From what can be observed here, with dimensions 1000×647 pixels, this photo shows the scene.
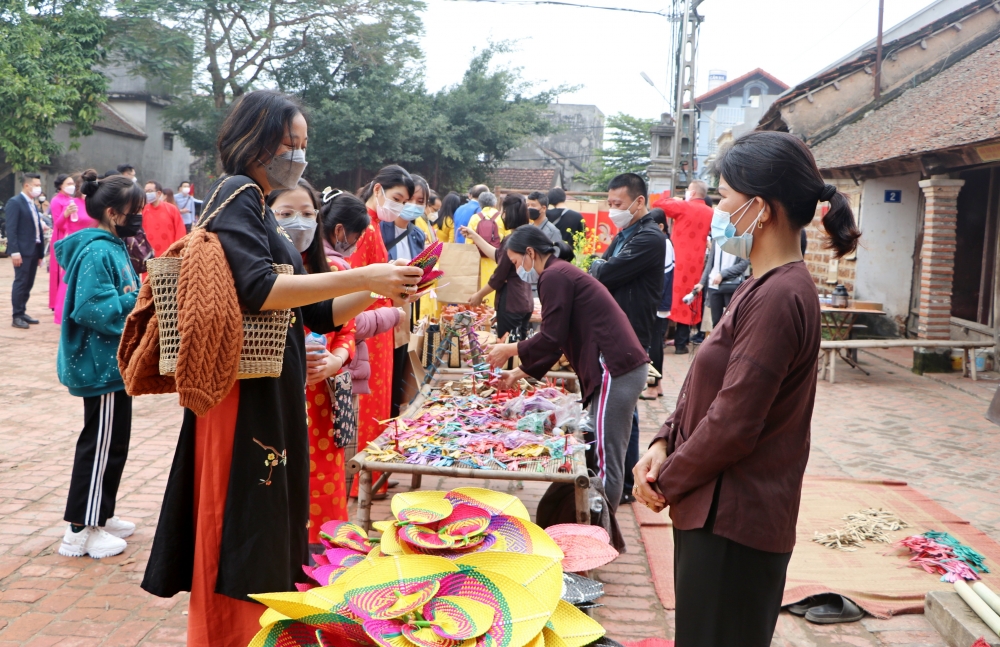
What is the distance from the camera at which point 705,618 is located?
7.38ft

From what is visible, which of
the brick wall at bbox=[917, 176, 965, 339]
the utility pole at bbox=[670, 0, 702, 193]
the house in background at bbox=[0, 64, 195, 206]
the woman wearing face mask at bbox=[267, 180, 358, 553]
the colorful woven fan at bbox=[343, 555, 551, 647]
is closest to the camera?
the colorful woven fan at bbox=[343, 555, 551, 647]

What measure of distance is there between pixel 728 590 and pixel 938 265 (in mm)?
9257

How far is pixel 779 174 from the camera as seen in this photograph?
7.30 feet

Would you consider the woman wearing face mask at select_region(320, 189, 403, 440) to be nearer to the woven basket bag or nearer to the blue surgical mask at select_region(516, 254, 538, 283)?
the blue surgical mask at select_region(516, 254, 538, 283)

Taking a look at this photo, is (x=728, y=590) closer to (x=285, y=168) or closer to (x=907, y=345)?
(x=285, y=168)

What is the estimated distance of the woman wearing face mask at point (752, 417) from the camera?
2.11 meters

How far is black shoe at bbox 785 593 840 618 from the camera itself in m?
3.99

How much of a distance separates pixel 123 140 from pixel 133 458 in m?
27.8

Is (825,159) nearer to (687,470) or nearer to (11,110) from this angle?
(687,470)

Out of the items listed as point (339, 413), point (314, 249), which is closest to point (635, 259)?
point (339, 413)

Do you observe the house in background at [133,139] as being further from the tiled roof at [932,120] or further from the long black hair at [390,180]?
the long black hair at [390,180]

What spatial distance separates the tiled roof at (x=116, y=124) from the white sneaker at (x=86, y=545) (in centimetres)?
2789

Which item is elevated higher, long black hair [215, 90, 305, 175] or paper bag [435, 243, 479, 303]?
long black hair [215, 90, 305, 175]

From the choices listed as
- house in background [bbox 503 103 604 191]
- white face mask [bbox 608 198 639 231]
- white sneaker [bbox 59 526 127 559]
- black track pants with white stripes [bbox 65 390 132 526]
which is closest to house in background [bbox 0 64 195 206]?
house in background [bbox 503 103 604 191]
